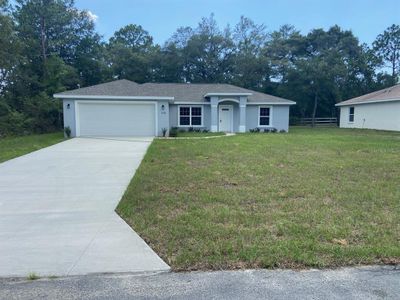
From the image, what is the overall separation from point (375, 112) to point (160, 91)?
16.8m

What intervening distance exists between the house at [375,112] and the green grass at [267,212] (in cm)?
1641

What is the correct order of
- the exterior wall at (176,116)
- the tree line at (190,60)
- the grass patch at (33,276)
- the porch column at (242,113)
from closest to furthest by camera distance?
the grass patch at (33,276), the porch column at (242,113), the exterior wall at (176,116), the tree line at (190,60)

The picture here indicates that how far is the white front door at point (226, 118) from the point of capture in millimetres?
23188

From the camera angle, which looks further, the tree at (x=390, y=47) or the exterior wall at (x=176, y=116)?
the tree at (x=390, y=47)

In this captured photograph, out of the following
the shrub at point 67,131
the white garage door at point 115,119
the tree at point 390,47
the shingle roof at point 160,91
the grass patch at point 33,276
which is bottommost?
the grass patch at point 33,276

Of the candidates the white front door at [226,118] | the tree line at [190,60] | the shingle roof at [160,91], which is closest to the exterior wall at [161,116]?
the shingle roof at [160,91]

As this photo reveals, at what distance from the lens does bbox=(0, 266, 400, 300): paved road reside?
2.73 metres

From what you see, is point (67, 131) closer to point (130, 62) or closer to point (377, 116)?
point (130, 62)

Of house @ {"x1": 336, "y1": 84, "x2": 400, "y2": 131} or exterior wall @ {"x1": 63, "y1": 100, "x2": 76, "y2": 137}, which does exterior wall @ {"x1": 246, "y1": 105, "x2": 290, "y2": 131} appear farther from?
exterior wall @ {"x1": 63, "y1": 100, "x2": 76, "y2": 137}

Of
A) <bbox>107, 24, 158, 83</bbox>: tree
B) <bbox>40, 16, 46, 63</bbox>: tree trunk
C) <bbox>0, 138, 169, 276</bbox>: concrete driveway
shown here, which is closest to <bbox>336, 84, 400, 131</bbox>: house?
<bbox>107, 24, 158, 83</bbox>: tree

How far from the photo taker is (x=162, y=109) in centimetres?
1933

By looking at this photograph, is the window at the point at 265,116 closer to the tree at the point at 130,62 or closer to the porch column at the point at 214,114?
the porch column at the point at 214,114

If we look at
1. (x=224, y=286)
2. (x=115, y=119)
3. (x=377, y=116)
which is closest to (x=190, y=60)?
(x=115, y=119)

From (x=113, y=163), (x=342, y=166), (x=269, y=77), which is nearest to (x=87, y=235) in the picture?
(x=113, y=163)
